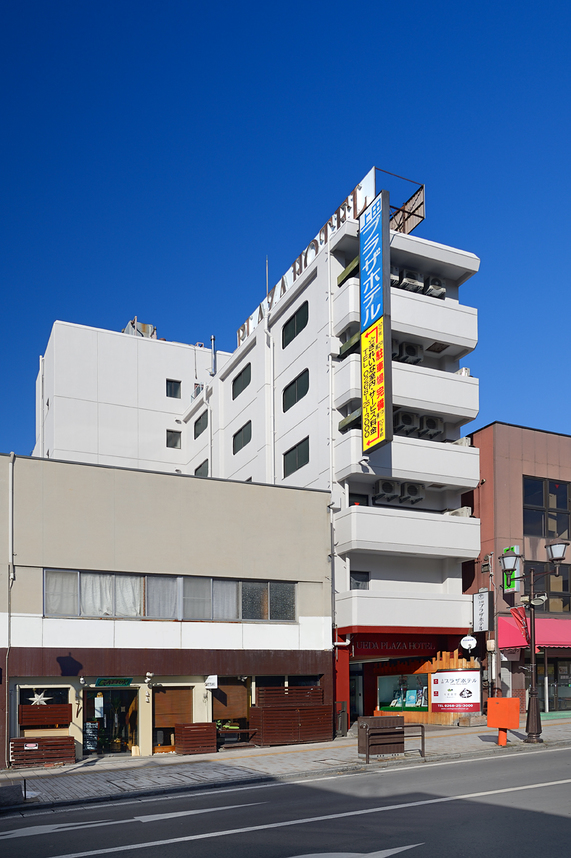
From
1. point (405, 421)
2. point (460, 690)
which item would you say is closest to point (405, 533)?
point (405, 421)

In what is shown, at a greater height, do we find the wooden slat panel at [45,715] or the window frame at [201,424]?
the window frame at [201,424]

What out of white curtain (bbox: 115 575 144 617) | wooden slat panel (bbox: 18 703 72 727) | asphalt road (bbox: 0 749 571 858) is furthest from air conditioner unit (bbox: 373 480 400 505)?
asphalt road (bbox: 0 749 571 858)

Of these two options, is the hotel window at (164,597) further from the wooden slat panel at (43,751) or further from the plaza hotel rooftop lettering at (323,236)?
the plaza hotel rooftop lettering at (323,236)

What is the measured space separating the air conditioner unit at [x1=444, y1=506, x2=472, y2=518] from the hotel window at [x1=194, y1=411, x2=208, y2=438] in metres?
18.7

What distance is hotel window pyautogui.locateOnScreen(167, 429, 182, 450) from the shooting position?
54.9m

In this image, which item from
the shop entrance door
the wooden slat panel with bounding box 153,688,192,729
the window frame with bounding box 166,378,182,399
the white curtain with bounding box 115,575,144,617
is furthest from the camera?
the window frame with bounding box 166,378,182,399

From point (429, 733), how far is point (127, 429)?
30127 millimetres

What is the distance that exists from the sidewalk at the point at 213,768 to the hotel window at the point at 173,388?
30.7 m

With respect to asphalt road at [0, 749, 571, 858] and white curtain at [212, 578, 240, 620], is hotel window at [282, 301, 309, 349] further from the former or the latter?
asphalt road at [0, 749, 571, 858]

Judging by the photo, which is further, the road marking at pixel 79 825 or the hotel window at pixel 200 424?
the hotel window at pixel 200 424

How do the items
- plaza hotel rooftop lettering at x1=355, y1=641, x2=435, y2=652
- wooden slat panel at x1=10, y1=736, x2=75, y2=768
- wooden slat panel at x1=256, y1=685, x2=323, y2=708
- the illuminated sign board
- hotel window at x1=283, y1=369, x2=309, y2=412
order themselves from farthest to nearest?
hotel window at x1=283, y1=369, x2=309, y2=412 < plaza hotel rooftop lettering at x1=355, y1=641, x2=435, y2=652 < the illuminated sign board < wooden slat panel at x1=256, y1=685, x2=323, y2=708 < wooden slat panel at x1=10, y1=736, x2=75, y2=768

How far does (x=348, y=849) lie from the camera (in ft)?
38.2

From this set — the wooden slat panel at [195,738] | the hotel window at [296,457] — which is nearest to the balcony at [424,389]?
the hotel window at [296,457]

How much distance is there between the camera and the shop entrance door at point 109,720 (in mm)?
26806
